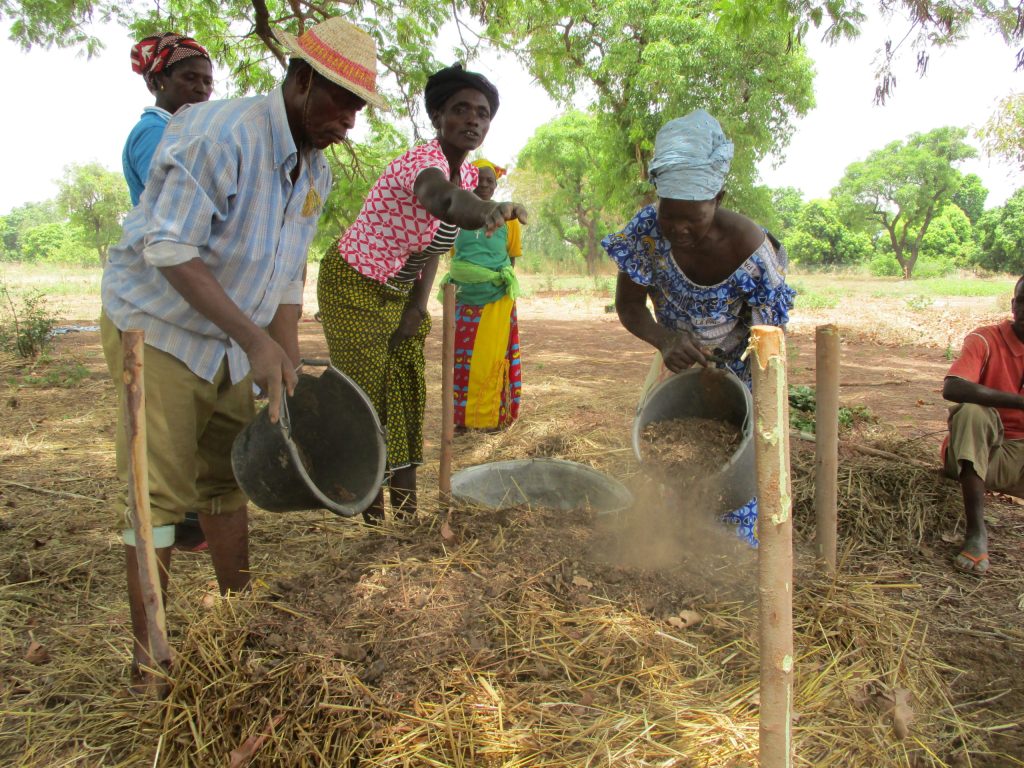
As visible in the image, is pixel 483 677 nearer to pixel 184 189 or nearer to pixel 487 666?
pixel 487 666

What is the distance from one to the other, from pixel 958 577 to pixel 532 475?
1.82 metres

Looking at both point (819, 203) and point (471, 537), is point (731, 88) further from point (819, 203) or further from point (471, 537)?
point (819, 203)

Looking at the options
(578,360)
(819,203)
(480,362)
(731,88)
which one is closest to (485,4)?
(480,362)

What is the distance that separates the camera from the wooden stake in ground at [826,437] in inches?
86.4

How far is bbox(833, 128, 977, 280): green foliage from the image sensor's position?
1425 inches

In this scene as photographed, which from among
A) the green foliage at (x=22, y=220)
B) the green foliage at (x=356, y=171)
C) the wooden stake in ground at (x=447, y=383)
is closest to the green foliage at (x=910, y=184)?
the green foliage at (x=356, y=171)

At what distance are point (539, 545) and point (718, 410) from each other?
852 millimetres

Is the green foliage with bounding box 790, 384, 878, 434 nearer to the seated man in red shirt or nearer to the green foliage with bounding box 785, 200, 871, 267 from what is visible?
the seated man in red shirt

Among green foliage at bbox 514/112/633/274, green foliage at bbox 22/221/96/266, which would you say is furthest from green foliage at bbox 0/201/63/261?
green foliage at bbox 514/112/633/274

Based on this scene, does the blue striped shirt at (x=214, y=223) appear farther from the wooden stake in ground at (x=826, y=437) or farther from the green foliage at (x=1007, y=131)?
the green foliage at (x=1007, y=131)

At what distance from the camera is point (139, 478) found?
1.56m

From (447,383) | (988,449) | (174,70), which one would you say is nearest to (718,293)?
(447,383)

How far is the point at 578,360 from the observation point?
8398mm

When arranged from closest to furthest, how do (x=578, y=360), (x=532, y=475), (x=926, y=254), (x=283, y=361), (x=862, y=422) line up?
(x=283, y=361), (x=532, y=475), (x=862, y=422), (x=578, y=360), (x=926, y=254)
